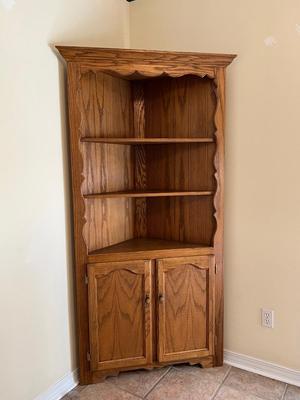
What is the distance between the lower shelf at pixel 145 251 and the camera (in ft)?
6.51

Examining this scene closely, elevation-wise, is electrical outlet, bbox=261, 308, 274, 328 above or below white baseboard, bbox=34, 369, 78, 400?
above

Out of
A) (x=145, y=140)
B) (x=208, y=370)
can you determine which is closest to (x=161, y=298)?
(x=208, y=370)

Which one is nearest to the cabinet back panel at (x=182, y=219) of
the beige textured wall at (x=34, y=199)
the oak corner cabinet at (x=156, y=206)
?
Result: the oak corner cabinet at (x=156, y=206)

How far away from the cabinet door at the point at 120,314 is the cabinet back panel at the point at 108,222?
23cm

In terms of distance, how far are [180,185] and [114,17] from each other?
1.25m

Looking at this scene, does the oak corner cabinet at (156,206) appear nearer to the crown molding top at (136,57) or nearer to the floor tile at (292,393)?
the crown molding top at (136,57)

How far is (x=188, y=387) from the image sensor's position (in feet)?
6.56

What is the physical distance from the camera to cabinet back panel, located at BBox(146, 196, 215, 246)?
2.17 meters

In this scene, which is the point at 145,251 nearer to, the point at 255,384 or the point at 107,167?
the point at 107,167

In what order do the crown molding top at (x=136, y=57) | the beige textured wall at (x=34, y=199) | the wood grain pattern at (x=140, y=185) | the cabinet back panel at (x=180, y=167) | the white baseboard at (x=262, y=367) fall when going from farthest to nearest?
the wood grain pattern at (x=140, y=185)
the cabinet back panel at (x=180, y=167)
the white baseboard at (x=262, y=367)
the crown molding top at (x=136, y=57)
the beige textured wall at (x=34, y=199)

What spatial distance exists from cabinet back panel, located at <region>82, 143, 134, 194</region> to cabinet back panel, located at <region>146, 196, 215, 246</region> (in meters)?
0.26

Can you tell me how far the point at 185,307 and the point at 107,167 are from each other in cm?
104

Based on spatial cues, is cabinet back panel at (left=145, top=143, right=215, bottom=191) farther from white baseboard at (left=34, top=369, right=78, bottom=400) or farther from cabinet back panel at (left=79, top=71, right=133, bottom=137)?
white baseboard at (left=34, top=369, right=78, bottom=400)

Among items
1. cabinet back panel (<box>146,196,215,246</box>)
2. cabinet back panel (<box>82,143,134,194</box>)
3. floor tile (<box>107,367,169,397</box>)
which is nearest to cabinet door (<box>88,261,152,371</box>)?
floor tile (<box>107,367,169,397</box>)
